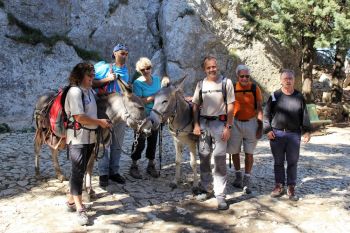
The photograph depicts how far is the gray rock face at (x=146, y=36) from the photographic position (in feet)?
51.0

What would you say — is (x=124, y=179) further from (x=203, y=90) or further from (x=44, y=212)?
(x=203, y=90)

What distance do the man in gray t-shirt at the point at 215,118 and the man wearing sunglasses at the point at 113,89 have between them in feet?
4.54

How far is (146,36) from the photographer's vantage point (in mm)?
17219

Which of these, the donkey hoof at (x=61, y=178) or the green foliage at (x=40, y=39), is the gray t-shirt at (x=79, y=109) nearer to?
the donkey hoof at (x=61, y=178)

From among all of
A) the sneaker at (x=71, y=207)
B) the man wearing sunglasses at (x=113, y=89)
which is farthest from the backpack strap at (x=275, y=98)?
the sneaker at (x=71, y=207)

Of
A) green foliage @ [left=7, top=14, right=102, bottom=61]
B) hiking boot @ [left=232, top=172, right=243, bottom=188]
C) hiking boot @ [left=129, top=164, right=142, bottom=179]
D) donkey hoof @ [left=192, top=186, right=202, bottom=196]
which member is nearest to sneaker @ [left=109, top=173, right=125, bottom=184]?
hiking boot @ [left=129, top=164, right=142, bottom=179]

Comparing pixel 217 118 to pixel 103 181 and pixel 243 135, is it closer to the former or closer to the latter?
pixel 243 135

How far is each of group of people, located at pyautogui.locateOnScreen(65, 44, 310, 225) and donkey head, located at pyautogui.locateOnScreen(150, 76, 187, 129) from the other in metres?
0.34

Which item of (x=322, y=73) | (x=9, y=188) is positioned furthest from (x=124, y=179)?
(x=322, y=73)

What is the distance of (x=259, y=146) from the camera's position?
1131 centimetres

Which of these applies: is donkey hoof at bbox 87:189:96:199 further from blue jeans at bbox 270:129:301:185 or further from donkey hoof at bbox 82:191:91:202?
blue jeans at bbox 270:129:301:185

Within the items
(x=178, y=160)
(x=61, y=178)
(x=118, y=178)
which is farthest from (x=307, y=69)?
(x=61, y=178)

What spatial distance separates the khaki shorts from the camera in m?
6.24

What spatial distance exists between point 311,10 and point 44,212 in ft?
35.2
